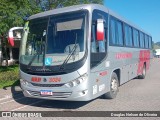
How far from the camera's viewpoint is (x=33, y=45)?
805 centimetres

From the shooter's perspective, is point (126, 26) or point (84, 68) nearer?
point (84, 68)

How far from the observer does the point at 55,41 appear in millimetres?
7590

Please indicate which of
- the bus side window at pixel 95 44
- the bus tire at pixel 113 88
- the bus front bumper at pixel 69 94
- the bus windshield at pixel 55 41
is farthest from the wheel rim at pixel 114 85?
the bus windshield at pixel 55 41

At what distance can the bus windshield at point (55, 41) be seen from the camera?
7164 millimetres

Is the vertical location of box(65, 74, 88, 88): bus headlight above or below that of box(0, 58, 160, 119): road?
above

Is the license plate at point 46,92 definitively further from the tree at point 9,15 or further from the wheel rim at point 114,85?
the tree at point 9,15

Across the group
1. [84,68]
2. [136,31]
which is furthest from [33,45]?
[136,31]

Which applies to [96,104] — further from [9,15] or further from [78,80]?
[9,15]

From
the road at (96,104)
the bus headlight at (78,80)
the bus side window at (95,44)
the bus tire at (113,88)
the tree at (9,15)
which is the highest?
the tree at (9,15)

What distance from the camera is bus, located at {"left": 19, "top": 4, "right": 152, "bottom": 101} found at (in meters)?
7.04

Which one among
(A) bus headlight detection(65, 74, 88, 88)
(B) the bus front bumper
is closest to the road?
(B) the bus front bumper

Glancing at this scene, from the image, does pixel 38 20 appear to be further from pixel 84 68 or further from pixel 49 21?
pixel 84 68

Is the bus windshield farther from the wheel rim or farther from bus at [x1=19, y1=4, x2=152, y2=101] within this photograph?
the wheel rim

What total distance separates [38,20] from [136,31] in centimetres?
689
